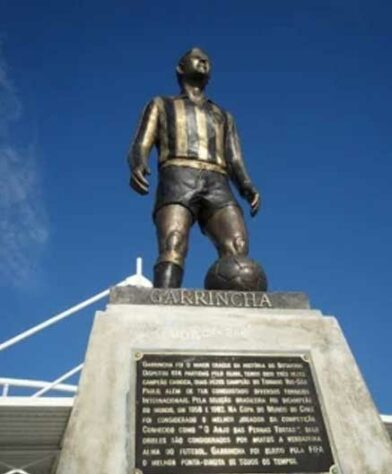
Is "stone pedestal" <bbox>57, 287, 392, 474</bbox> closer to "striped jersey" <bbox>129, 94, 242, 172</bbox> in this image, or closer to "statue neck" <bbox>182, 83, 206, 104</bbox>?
"striped jersey" <bbox>129, 94, 242, 172</bbox>

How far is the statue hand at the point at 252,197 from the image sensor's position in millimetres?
6000

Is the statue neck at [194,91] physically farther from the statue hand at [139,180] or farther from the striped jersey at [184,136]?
the statue hand at [139,180]

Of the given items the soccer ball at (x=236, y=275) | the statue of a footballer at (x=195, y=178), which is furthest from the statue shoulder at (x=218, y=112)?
the soccer ball at (x=236, y=275)

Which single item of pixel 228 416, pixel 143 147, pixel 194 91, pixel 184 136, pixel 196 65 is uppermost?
pixel 196 65

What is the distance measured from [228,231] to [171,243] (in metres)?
0.57

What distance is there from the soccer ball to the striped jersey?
138cm

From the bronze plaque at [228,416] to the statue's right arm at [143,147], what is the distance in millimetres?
2103

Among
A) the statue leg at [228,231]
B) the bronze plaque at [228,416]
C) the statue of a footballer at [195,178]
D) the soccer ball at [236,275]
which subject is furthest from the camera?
the statue leg at [228,231]

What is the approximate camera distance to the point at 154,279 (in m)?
5.01

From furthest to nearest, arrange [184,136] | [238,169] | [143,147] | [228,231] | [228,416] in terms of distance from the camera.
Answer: [238,169], [184,136], [143,147], [228,231], [228,416]

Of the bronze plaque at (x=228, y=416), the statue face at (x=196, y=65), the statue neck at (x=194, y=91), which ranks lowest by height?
the bronze plaque at (x=228, y=416)

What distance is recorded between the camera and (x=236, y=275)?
4688 millimetres

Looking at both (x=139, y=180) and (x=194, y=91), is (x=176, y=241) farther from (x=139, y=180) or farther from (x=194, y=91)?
(x=194, y=91)

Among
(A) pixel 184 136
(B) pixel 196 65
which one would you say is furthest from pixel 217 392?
(B) pixel 196 65
